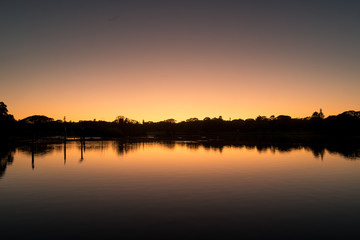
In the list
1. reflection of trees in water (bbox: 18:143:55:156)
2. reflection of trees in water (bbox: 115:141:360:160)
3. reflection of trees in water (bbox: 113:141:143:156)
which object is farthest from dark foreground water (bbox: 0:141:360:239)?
reflection of trees in water (bbox: 113:141:143:156)

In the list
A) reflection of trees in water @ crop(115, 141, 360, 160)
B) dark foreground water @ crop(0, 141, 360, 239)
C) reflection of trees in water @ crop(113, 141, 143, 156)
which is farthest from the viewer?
reflection of trees in water @ crop(113, 141, 143, 156)

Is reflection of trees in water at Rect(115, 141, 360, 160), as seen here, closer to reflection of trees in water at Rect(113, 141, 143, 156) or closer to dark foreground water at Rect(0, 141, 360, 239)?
reflection of trees in water at Rect(113, 141, 143, 156)

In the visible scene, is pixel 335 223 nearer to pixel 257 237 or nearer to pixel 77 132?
pixel 257 237

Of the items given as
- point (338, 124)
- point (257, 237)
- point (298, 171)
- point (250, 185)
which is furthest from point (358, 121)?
point (257, 237)

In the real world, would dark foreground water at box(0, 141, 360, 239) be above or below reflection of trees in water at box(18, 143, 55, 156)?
below

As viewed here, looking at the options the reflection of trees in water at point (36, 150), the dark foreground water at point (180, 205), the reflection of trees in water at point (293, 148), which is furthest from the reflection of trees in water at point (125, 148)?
the dark foreground water at point (180, 205)

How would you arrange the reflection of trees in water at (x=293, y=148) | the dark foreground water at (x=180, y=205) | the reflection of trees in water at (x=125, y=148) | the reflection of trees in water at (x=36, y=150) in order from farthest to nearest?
the reflection of trees in water at (x=125, y=148) < the reflection of trees in water at (x=36, y=150) < the reflection of trees in water at (x=293, y=148) < the dark foreground water at (x=180, y=205)


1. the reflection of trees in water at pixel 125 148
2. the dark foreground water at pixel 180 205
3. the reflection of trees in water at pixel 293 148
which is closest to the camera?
the dark foreground water at pixel 180 205

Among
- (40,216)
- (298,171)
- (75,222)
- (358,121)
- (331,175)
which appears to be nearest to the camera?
(75,222)

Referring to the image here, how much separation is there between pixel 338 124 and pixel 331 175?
588 feet

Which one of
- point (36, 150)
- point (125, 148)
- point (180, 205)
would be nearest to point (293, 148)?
point (125, 148)

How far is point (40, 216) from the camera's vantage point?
17.0m

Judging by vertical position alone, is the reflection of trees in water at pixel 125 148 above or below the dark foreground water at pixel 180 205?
above

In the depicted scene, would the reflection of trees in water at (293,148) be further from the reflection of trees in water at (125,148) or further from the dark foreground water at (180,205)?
the dark foreground water at (180,205)
